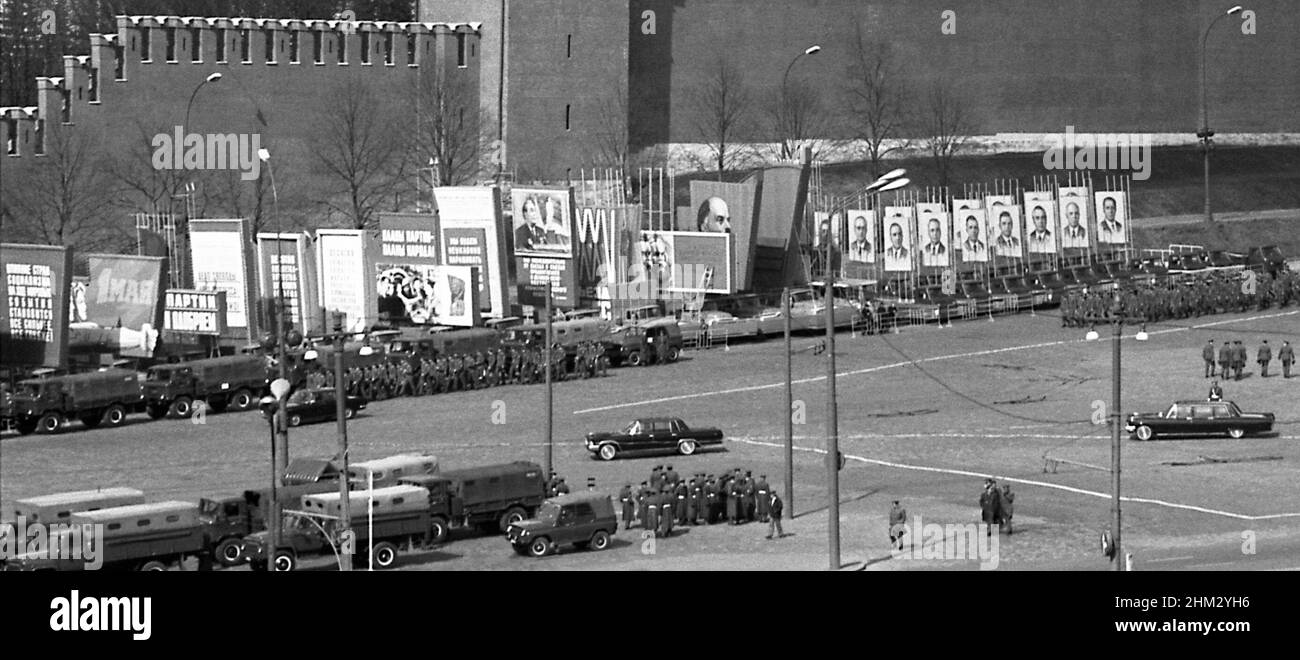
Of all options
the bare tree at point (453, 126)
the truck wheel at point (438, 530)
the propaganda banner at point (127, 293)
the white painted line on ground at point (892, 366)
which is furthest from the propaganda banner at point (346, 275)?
the truck wheel at point (438, 530)

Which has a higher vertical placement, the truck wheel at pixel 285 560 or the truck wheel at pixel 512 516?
the truck wheel at pixel 512 516

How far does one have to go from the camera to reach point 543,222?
149ft

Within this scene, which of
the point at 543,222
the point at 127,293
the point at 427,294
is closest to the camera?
the point at 127,293

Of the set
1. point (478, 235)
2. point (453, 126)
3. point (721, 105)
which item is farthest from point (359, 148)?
point (478, 235)

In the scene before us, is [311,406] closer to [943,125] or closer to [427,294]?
[427,294]

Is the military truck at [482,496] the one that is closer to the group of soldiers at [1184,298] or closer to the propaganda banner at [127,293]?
the propaganda banner at [127,293]

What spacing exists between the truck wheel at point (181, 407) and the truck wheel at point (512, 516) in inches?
508

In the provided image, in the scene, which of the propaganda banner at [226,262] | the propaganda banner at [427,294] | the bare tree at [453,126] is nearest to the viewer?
the propaganda banner at [226,262]

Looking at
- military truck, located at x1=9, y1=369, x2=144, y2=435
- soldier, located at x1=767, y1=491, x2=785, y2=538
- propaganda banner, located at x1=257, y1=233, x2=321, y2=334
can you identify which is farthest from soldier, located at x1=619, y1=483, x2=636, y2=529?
propaganda banner, located at x1=257, y1=233, x2=321, y2=334

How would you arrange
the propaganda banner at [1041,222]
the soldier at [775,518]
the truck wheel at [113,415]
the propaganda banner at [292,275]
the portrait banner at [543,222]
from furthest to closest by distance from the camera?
1. the propaganda banner at [1041,222]
2. the portrait banner at [543,222]
3. the propaganda banner at [292,275]
4. the truck wheel at [113,415]
5. the soldier at [775,518]

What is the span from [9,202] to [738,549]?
121 ft

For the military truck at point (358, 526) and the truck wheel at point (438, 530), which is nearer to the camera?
the military truck at point (358, 526)

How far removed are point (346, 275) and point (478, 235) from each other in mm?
2979

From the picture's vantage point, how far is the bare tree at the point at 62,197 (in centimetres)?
5588
